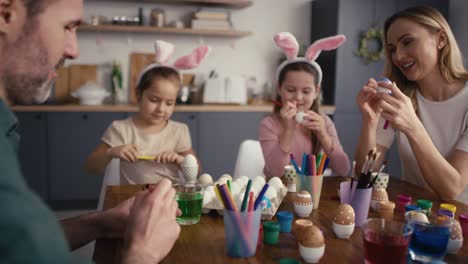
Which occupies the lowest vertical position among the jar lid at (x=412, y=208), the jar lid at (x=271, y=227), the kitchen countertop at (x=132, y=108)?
the jar lid at (x=412, y=208)

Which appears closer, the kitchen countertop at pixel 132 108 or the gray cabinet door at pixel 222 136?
the kitchen countertop at pixel 132 108

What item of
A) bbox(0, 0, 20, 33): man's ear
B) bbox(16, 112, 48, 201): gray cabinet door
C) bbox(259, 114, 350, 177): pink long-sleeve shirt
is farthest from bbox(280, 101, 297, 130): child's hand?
bbox(16, 112, 48, 201): gray cabinet door

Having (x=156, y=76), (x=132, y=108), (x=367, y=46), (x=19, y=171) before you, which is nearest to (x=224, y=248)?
(x=19, y=171)

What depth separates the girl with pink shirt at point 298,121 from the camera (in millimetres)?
1881

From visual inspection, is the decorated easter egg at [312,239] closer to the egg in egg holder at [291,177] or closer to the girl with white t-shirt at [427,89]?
the egg in egg holder at [291,177]

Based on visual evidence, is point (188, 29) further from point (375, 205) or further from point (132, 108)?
point (375, 205)

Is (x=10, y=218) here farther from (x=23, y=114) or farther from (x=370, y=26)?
(x=370, y=26)

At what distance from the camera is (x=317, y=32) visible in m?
4.27

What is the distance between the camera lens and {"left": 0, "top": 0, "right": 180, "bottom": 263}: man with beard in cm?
54

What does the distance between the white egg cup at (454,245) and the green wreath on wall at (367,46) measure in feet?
10.9

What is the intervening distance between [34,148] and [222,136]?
1.54m

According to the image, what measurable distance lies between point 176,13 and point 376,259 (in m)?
3.64

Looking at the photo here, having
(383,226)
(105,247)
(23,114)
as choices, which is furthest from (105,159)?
(23,114)

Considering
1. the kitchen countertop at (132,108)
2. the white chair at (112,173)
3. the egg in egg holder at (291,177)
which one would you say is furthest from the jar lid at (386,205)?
the kitchen countertop at (132,108)
